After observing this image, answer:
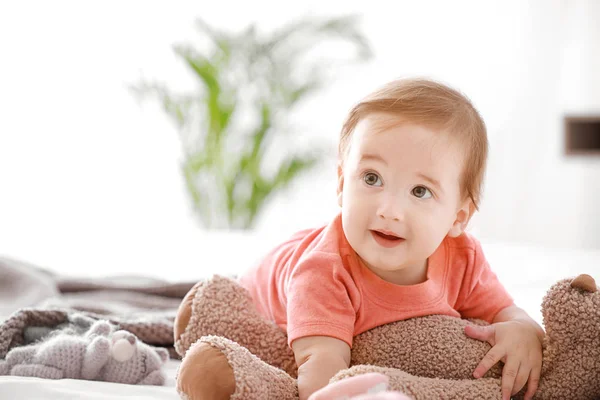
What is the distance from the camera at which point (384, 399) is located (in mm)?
612

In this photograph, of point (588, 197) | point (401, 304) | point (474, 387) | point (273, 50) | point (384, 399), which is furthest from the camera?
point (588, 197)

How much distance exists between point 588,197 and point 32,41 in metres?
2.81

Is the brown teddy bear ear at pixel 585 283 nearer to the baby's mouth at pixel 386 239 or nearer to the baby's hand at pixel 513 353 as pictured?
the baby's hand at pixel 513 353

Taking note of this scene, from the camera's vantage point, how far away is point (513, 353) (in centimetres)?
86

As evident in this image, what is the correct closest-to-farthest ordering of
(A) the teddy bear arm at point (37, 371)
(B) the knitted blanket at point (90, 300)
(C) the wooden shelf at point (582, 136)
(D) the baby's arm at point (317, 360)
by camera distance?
(D) the baby's arm at point (317, 360)
(A) the teddy bear arm at point (37, 371)
(B) the knitted blanket at point (90, 300)
(C) the wooden shelf at point (582, 136)

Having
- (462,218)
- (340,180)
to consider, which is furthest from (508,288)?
(340,180)

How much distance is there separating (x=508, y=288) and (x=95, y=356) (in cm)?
84

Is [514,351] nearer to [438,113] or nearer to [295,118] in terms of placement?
[438,113]

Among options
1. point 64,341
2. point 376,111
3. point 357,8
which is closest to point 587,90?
point 357,8

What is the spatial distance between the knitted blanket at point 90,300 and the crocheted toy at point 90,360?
112mm

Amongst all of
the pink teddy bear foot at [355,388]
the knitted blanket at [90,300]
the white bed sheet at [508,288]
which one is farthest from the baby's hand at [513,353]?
the knitted blanket at [90,300]

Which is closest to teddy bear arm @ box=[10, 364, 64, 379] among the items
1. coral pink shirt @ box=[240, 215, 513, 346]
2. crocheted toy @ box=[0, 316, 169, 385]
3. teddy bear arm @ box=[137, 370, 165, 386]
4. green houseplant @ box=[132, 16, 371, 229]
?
crocheted toy @ box=[0, 316, 169, 385]

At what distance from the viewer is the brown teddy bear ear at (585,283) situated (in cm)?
84

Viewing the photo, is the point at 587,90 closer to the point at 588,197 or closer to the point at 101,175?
the point at 588,197
